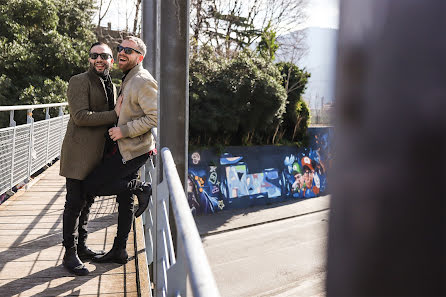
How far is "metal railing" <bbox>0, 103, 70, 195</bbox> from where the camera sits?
5938mm

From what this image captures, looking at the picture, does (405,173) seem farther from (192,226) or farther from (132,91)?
(132,91)

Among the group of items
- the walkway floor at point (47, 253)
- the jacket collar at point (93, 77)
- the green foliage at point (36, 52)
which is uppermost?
the green foliage at point (36, 52)

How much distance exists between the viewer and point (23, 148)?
689 cm

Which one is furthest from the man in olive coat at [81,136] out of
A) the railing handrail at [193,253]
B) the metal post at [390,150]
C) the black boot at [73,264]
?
the metal post at [390,150]

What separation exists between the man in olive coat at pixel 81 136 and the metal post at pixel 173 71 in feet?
1.51

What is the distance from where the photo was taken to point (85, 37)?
19.2m

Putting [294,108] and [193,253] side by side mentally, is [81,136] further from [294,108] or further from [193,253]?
[294,108]

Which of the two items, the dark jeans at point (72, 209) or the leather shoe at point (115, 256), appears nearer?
the dark jeans at point (72, 209)

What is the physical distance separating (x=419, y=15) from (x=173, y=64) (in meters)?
2.97

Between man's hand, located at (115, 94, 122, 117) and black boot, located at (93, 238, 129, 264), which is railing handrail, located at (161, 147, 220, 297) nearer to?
man's hand, located at (115, 94, 122, 117)

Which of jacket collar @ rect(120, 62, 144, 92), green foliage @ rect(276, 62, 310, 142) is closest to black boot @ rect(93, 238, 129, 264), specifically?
jacket collar @ rect(120, 62, 144, 92)

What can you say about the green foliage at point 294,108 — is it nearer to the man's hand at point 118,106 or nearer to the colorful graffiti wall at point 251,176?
the colorful graffiti wall at point 251,176

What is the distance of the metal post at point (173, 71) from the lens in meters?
3.09

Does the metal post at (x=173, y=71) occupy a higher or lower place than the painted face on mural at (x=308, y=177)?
higher
